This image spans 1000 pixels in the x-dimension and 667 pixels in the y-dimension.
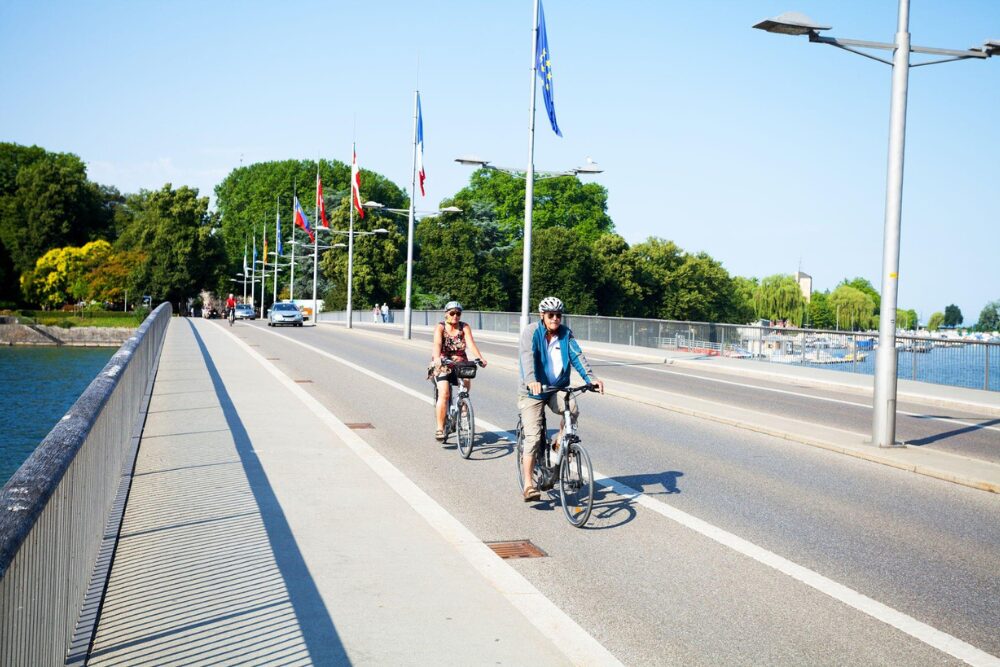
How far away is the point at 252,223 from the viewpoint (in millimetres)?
117250

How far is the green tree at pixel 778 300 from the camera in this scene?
387 feet

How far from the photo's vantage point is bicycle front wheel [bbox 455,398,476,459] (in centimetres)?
1029

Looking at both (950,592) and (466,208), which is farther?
(466,208)

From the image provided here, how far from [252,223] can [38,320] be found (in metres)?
31.1

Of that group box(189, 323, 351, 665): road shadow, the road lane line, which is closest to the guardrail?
box(189, 323, 351, 665): road shadow

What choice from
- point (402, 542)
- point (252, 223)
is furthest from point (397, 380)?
point (252, 223)

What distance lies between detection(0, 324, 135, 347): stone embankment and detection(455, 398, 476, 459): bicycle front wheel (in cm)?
8553

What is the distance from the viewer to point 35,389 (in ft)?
148

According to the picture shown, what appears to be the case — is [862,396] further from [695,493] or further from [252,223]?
[252,223]

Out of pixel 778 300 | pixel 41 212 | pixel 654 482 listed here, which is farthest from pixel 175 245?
pixel 654 482

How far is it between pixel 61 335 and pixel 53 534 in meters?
95.0

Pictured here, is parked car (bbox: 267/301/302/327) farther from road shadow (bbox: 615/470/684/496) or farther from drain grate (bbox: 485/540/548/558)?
drain grate (bbox: 485/540/548/558)

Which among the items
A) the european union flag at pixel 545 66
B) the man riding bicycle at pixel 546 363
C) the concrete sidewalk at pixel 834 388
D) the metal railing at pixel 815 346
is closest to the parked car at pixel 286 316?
the metal railing at pixel 815 346

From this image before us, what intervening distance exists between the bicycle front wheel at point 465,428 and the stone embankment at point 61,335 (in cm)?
8553
